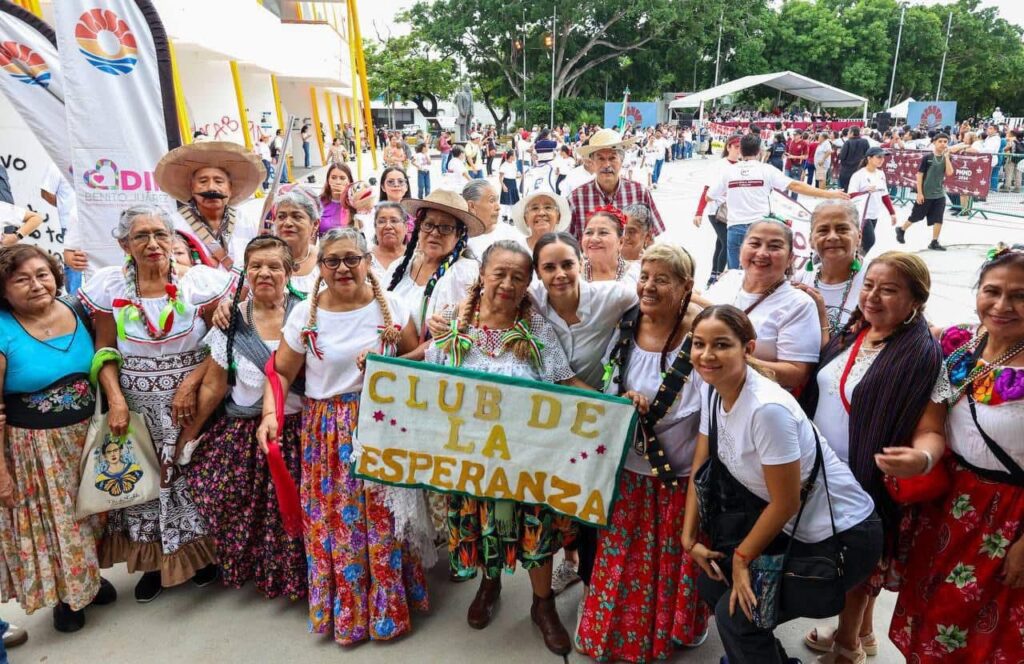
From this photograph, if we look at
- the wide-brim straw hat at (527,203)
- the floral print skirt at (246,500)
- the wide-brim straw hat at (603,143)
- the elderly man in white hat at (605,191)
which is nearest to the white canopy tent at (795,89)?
the wide-brim straw hat at (603,143)

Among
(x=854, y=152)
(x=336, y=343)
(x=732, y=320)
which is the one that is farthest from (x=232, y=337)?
(x=854, y=152)

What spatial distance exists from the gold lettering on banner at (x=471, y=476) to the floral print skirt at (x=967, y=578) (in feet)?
5.64

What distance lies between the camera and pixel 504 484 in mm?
2754

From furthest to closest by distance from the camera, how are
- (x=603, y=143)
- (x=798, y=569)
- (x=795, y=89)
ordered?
1. (x=795, y=89)
2. (x=603, y=143)
3. (x=798, y=569)

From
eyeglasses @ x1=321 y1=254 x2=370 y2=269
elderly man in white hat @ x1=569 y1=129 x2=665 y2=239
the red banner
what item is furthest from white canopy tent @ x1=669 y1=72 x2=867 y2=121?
eyeglasses @ x1=321 y1=254 x2=370 y2=269

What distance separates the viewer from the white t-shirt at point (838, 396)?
2.50 m

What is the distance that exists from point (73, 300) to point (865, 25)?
5801 centimetres

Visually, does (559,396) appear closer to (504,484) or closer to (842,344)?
(504,484)

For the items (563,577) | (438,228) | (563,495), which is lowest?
(563,577)

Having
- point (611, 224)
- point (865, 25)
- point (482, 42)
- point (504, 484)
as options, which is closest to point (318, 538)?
point (504, 484)

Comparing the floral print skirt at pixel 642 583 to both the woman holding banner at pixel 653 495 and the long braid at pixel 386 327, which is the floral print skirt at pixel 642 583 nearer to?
the woman holding banner at pixel 653 495

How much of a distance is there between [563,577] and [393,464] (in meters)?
1.31

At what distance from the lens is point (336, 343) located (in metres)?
2.94

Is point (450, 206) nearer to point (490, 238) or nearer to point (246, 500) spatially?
point (246, 500)
